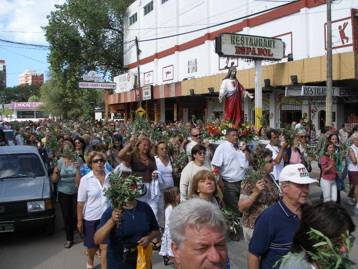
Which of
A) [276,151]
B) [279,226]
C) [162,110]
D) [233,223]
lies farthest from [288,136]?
[162,110]

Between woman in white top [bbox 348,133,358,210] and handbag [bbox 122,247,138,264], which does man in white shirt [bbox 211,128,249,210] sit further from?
handbag [bbox 122,247,138,264]

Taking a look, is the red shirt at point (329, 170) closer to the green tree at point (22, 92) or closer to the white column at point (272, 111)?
the white column at point (272, 111)

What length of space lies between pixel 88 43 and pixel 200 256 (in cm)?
5013

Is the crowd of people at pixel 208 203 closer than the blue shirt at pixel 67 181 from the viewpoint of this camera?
Yes

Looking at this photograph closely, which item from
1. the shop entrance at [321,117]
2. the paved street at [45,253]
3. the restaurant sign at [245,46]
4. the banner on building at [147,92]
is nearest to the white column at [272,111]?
the shop entrance at [321,117]

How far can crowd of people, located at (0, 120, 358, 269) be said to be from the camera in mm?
2312

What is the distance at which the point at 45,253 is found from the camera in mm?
7215

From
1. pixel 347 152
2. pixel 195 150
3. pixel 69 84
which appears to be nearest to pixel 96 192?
pixel 195 150

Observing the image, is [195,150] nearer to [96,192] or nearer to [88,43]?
[96,192]

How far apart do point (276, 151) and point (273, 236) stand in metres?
5.82

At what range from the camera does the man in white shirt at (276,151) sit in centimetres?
869

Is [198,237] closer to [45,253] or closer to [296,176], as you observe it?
[296,176]

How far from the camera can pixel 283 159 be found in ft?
29.6

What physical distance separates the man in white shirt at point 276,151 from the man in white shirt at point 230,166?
1051mm
